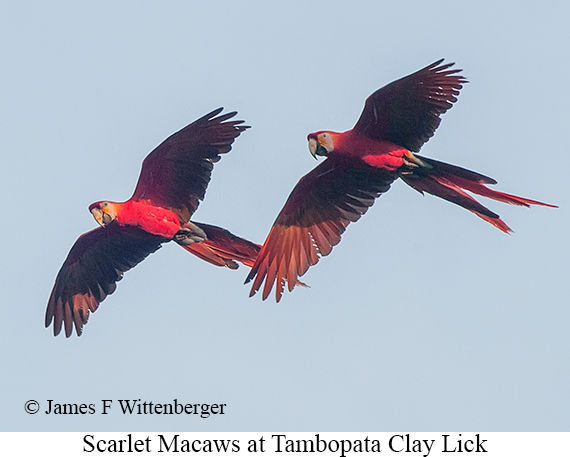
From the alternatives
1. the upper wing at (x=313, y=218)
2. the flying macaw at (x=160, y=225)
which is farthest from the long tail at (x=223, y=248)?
the upper wing at (x=313, y=218)

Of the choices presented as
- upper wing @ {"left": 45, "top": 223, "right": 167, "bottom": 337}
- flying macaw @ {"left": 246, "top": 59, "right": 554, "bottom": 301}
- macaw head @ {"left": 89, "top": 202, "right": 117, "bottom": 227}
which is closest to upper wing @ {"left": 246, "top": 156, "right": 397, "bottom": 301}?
flying macaw @ {"left": 246, "top": 59, "right": 554, "bottom": 301}

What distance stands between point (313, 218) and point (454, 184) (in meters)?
1.57

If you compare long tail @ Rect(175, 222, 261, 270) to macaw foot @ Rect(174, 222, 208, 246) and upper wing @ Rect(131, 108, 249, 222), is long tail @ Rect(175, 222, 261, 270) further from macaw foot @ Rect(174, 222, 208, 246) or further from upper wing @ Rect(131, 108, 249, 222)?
upper wing @ Rect(131, 108, 249, 222)

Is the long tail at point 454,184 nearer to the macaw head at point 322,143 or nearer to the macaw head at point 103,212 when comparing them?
the macaw head at point 322,143

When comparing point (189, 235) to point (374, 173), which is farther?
point (189, 235)

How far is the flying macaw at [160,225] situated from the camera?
33.8 ft

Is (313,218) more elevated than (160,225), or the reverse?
(313,218)

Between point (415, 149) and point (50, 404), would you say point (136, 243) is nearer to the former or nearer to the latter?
point (50, 404)

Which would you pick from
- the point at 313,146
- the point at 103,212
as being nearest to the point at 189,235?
the point at 103,212

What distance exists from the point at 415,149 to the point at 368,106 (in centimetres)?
68

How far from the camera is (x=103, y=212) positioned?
1028 cm

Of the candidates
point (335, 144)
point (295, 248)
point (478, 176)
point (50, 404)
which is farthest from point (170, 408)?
point (478, 176)

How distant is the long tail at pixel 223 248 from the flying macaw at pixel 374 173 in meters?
0.26

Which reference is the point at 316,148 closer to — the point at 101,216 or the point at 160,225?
the point at 160,225
